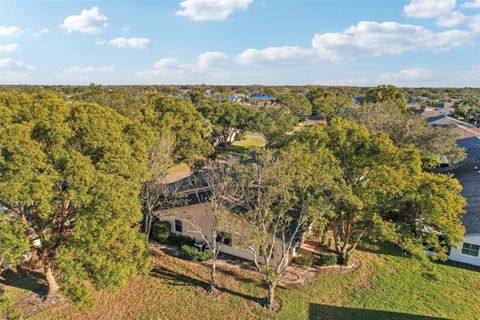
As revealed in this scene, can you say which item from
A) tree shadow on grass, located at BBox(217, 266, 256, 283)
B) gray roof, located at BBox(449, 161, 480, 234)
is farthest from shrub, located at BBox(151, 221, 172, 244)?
gray roof, located at BBox(449, 161, 480, 234)

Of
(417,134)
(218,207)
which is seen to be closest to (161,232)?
(218,207)

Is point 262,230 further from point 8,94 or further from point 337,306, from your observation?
point 8,94

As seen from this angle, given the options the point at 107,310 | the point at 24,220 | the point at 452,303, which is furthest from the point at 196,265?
the point at 452,303

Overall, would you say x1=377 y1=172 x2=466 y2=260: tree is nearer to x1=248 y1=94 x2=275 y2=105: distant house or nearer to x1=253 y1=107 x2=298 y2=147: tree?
x1=253 y1=107 x2=298 y2=147: tree

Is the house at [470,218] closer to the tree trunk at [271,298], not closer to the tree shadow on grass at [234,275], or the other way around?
the tree trunk at [271,298]

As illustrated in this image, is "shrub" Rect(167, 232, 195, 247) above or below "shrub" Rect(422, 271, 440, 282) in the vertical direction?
above

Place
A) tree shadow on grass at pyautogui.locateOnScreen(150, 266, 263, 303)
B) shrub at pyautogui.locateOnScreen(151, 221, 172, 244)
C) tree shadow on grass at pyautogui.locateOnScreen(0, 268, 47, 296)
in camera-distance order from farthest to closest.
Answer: shrub at pyautogui.locateOnScreen(151, 221, 172, 244), tree shadow on grass at pyautogui.locateOnScreen(150, 266, 263, 303), tree shadow on grass at pyautogui.locateOnScreen(0, 268, 47, 296)
